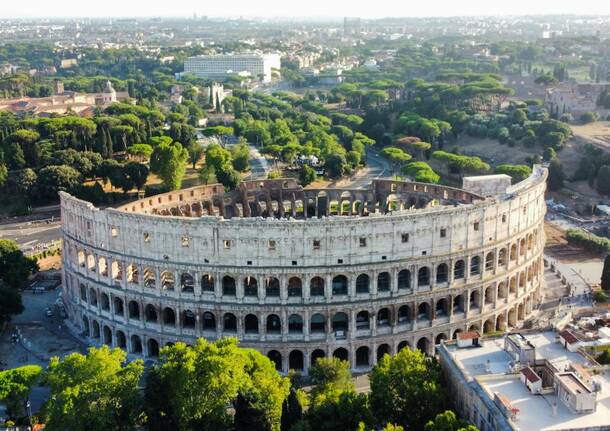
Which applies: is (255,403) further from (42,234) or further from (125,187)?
(125,187)

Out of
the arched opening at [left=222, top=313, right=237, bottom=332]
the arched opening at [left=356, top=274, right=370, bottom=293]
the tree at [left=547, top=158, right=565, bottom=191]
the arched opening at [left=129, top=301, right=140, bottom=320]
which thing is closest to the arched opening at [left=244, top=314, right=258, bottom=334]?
the arched opening at [left=222, top=313, right=237, bottom=332]

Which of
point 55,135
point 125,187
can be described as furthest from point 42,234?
point 55,135

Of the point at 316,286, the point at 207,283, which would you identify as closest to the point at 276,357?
the point at 316,286

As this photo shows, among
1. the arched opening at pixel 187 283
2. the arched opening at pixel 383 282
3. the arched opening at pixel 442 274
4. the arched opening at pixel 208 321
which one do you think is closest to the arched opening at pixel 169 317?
the arched opening at pixel 208 321

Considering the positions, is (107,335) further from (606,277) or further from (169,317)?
(606,277)

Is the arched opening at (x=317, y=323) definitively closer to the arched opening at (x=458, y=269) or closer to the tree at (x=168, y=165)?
the arched opening at (x=458, y=269)
